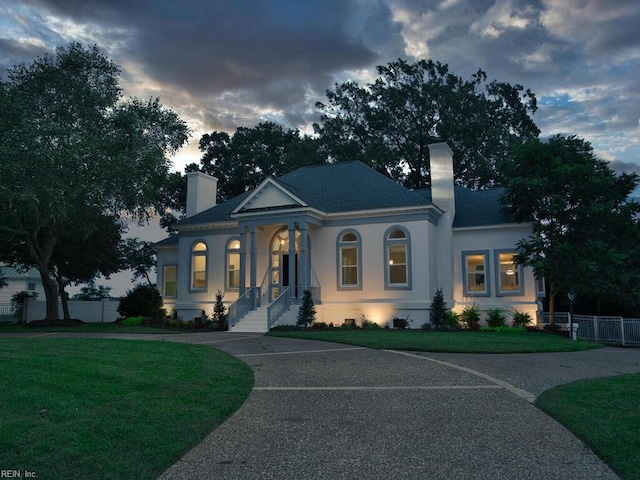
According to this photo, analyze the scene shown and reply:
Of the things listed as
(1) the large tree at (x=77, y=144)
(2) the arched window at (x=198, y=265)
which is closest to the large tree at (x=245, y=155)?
(2) the arched window at (x=198, y=265)

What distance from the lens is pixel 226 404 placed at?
711cm

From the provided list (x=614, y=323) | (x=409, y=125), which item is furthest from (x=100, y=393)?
(x=409, y=125)

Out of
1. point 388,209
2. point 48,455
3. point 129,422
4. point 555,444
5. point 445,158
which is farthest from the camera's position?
point 445,158

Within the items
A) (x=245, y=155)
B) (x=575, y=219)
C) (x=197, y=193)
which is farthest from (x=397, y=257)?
→ (x=245, y=155)

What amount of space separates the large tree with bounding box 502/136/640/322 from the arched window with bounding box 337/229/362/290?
22.1ft

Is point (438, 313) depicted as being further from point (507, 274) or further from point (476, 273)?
point (507, 274)

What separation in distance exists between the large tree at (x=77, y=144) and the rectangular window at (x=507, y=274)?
51.4 feet

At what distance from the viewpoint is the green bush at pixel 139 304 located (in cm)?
2625

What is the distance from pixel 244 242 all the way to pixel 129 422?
19.0 meters

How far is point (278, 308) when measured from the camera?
22.4 m

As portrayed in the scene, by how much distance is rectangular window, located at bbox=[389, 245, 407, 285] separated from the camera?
75.4 feet

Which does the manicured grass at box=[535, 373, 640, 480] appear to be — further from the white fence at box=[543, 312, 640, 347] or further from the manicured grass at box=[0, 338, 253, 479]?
the white fence at box=[543, 312, 640, 347]

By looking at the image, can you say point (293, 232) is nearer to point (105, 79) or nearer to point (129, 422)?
point (105, 79)

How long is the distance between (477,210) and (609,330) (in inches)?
301
